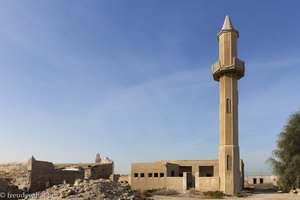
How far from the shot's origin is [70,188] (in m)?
24.4

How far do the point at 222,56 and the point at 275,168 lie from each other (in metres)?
12.8

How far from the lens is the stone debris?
2325cm

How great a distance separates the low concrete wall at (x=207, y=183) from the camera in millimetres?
35484

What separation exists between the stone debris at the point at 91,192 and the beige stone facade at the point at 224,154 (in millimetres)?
11595

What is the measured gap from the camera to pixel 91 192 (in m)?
24.0

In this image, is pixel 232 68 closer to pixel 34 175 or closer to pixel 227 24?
pixel 227 24

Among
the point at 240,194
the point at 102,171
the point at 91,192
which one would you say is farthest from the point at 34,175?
the point at 240,194

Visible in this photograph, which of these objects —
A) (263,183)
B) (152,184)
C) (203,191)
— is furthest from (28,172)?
(263,183)

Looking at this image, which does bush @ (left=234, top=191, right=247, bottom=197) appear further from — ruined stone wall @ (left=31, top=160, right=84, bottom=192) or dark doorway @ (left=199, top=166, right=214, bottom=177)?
ruined stone wall @ (left=31, top=160, right=84, bottom=192)

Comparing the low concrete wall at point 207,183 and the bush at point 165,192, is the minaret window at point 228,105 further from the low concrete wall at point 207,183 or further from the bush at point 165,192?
the bush at point 165,192

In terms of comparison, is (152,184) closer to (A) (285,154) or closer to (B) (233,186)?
(B) (233,186)

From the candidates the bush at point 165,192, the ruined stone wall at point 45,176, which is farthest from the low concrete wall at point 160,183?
the ruined stone wall at point 45,176

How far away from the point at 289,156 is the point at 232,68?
10.5 m

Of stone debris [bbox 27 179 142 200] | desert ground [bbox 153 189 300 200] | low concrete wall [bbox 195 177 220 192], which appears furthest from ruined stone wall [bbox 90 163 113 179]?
stone debris [bbox 27 179 142 200]
